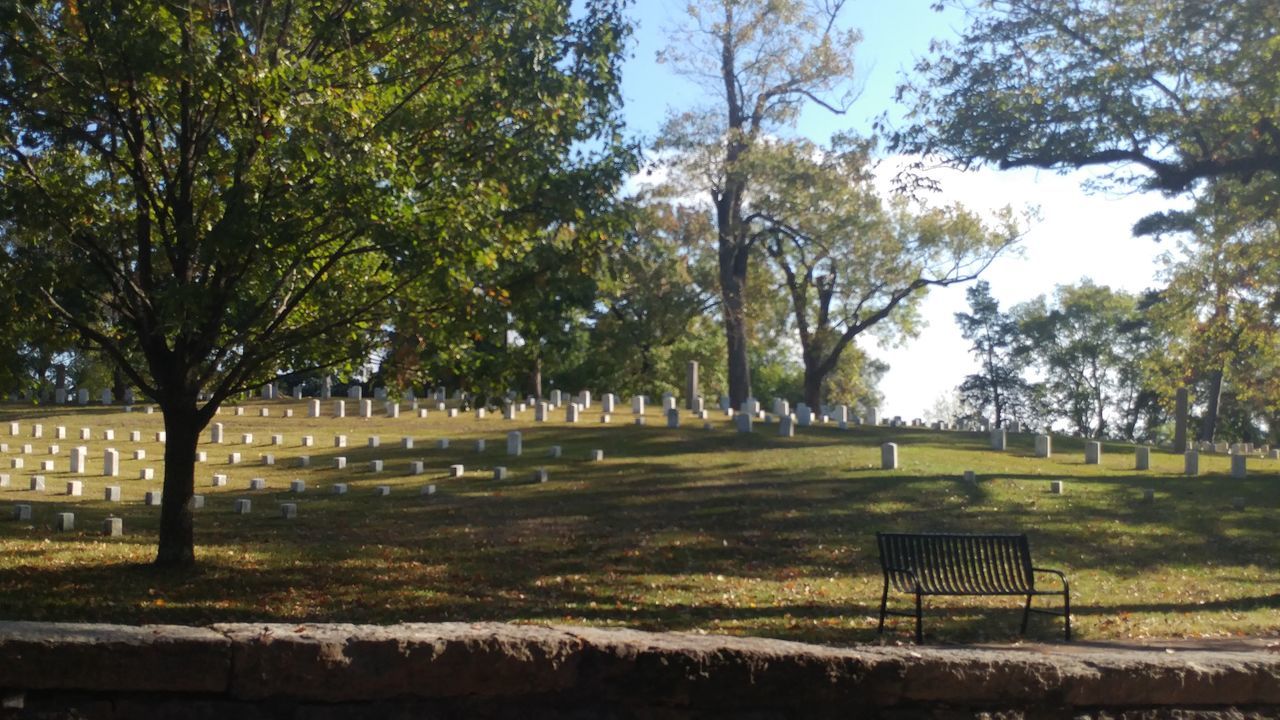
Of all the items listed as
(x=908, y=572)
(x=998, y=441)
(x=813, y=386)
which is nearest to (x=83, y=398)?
(x=813, y=386)

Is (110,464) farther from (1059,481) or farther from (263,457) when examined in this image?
(1059,481)

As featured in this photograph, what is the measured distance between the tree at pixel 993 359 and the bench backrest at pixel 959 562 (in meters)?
55.0

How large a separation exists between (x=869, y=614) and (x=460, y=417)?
20.7 m

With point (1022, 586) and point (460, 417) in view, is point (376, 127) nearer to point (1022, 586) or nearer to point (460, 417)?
point (1022, 586)

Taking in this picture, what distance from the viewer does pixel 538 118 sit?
40.2 ft

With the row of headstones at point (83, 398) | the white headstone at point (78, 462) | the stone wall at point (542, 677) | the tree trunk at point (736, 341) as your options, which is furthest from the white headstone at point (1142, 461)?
the row of headstones at point (83, 398)

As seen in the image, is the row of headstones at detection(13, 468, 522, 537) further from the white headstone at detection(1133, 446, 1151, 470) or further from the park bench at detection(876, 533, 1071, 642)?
the white headstone at detection(1133, 446, 1151, 470)

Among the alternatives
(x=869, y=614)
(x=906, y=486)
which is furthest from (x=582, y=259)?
(x=906, y=486)

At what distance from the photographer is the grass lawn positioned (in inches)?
A: 428

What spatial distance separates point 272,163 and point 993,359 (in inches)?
2302

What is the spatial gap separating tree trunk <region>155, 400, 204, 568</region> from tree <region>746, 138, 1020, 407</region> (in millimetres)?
18227

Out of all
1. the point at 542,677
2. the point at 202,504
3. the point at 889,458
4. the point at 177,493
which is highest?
the point at 889,458

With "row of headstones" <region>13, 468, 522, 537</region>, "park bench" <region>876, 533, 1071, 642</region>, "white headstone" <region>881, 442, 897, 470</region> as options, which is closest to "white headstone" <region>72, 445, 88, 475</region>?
"row of headstones" <region>13, 468, 522, 537</region>

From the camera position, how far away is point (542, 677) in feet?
14.0
